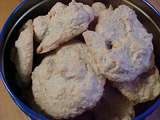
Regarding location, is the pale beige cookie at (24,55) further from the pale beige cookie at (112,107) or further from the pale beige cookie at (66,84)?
the pale beige cookie at (112,107)

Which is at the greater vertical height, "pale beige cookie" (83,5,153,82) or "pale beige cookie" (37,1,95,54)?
"pale beige cookie" (37,1,95,54)

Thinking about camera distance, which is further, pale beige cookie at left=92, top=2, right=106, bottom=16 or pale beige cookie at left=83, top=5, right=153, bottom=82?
pale beige cookie at left=92, top=2, right=106, bottom=16

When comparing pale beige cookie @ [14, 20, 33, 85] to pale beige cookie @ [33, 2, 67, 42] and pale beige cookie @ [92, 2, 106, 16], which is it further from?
pale beige cookie @ [92, 2, 106, 16]

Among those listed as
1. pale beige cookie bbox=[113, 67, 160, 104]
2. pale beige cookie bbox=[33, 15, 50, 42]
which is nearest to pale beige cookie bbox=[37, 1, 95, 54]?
pale beige cookie bbox=[33, 15, 50, 42]

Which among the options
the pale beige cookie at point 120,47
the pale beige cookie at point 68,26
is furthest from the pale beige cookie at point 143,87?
the pale beige cookie at point 68,26

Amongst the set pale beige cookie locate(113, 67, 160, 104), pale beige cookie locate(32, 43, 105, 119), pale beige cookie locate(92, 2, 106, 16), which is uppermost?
pale beige cookie locate(92, 2, 106, 16)

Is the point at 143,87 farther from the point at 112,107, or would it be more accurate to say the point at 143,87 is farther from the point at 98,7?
the point at 98,7

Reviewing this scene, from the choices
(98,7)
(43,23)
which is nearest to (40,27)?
(43,23)

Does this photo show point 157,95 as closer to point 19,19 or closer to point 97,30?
point 97,30
